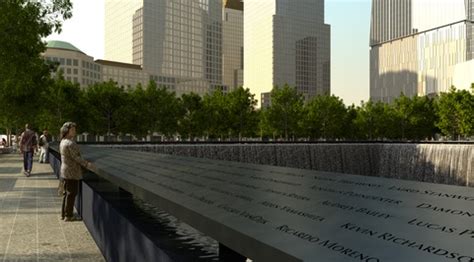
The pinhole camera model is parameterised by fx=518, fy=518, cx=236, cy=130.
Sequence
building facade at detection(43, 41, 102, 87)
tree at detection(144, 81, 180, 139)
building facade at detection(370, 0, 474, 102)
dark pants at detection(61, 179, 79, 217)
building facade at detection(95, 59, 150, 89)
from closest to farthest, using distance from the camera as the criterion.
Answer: dark pants at detection(61, 179, 79, 217) < tree at detection(144, 81, 180, 139) < building facade at detection(370, 0, 474, 102) < building facade at detection(43, 41, 102, 87) < building facade at detection(95, 59, 150, 89)

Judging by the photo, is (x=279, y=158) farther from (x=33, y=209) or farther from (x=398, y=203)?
(x=398, y=203)

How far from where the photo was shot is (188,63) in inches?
7490

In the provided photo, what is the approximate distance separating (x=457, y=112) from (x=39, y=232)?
64608mm

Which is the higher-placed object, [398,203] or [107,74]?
[107,74]

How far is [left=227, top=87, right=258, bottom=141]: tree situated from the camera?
6838cm

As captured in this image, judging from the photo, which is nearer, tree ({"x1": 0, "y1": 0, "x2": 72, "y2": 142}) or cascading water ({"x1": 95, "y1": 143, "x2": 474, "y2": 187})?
tree ({"x1": 0, "y1": 0, "x2": 72, "y2": 142})

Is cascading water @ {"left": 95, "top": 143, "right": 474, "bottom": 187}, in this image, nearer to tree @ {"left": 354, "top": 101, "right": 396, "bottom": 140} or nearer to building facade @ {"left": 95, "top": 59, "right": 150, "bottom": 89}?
tree @ {"left": 354, "top": 101, "right": 396, "bottom": 140}

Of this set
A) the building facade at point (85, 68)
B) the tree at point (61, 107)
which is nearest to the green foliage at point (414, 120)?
the tree at point (61, 107)

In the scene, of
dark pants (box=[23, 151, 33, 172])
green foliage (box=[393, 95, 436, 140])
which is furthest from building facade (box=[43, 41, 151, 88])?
dark pants (box=[23, 151, 33, 172])

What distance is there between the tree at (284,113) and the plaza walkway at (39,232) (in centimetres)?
5732

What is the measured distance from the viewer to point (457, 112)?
65.8m

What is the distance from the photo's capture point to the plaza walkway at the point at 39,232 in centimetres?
782

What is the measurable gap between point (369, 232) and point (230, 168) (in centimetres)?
425

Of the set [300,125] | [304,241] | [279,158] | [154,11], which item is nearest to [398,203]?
[304,241]
